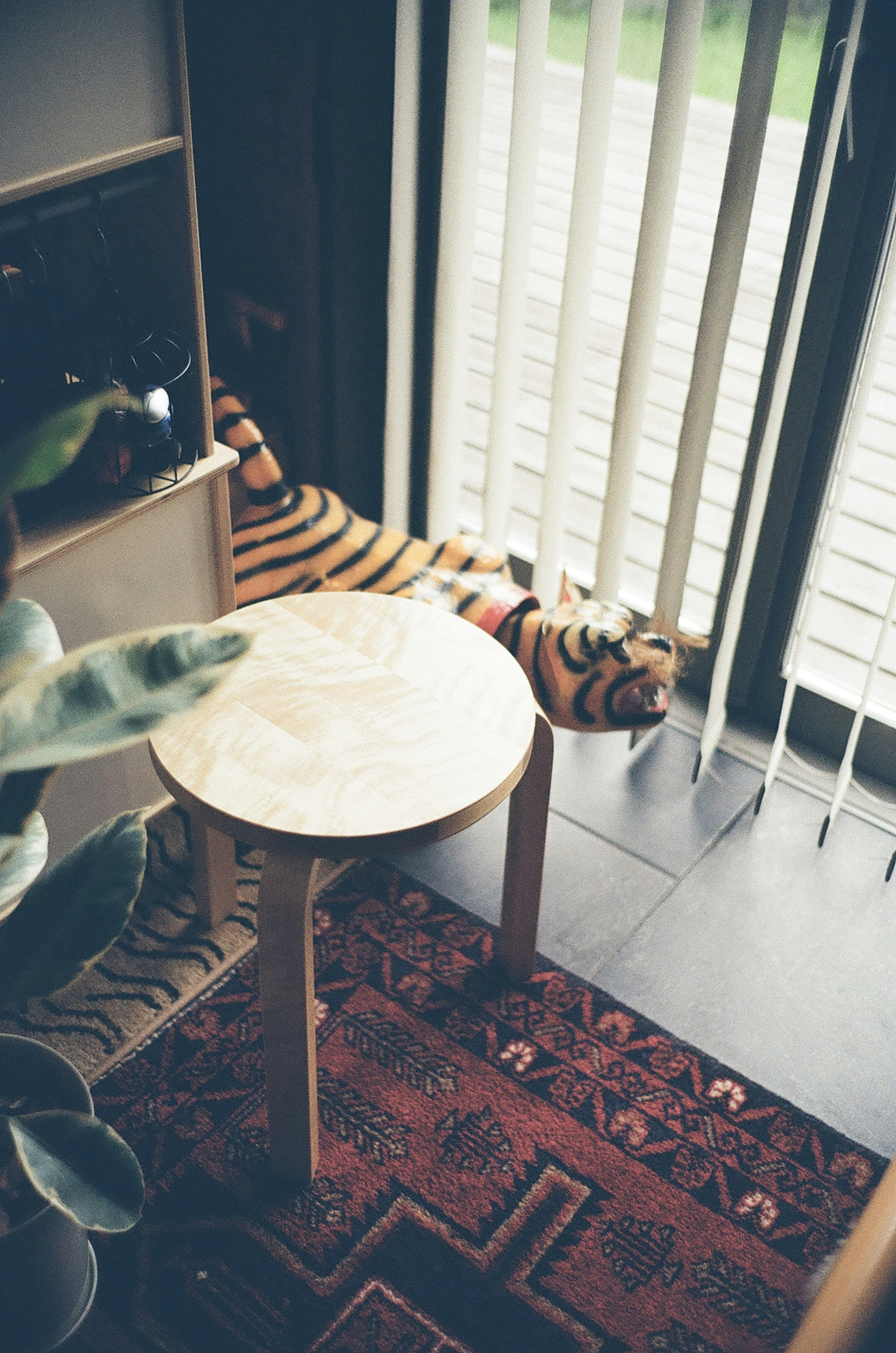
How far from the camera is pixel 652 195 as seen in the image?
183cm

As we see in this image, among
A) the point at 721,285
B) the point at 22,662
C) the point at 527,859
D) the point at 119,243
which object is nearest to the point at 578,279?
the point at 721,285

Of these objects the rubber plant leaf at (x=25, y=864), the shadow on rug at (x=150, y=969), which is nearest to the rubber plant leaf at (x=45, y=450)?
the rubber plant leaf at (x=25, y=864)

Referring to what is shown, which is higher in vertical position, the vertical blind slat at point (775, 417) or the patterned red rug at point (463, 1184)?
the vertical blind slat at point (775, 417)

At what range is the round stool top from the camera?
1316 mm

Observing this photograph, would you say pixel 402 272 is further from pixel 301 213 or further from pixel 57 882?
pixel 57 882

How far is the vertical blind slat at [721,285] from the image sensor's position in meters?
1.65

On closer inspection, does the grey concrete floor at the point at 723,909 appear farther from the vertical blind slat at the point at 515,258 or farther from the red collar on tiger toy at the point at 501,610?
the vertical blind slat at the point at 515,258

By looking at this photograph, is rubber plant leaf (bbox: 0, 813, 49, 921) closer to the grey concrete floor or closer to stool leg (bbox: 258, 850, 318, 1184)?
stool leg (bbox: 258, 850, 318, 1184)

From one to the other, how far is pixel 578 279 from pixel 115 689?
1.26m

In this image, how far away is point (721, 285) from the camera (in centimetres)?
182

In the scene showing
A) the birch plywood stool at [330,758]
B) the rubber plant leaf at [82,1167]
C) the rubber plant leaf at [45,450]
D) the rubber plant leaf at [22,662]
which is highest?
the rubber plant leaf at [45,450]

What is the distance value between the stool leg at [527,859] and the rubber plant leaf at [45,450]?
745mm

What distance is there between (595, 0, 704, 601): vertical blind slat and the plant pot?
4.06ft

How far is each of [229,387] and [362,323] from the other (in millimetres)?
307
